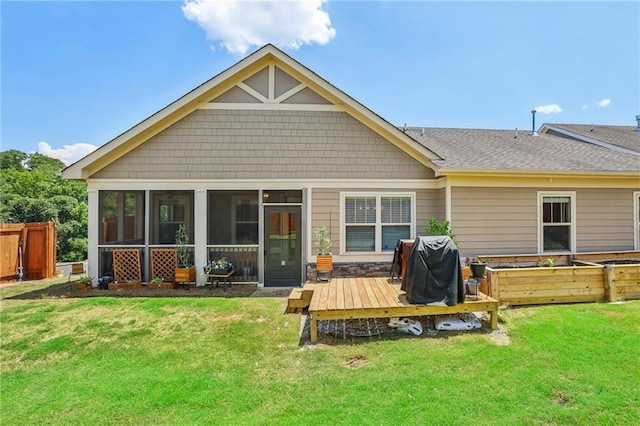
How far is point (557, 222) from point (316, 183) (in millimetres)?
6843

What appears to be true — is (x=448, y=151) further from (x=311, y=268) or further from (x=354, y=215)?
(x=311, y=268)

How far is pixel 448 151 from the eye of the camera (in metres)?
9.16

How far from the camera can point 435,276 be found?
4.89 meters

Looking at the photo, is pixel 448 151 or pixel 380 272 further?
pixel 448 151

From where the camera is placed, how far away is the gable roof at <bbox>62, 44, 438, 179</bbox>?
7828mm

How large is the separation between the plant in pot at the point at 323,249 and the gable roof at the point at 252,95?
3.14 m

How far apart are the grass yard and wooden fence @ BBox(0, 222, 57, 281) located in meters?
4.55

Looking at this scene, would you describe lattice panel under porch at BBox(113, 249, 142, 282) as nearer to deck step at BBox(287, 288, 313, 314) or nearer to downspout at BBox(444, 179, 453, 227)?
deck step at BBox(287, 288, 313, 314)

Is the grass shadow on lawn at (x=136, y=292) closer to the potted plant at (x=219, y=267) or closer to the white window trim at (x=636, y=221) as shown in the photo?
the potted plant at (x=219, y=267)

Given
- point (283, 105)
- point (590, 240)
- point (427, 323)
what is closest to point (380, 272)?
point (427, 323)

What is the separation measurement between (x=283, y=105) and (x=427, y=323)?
6.42 metres

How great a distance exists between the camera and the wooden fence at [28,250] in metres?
8.97

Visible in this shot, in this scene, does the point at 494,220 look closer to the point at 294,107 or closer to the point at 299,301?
the point at 299,301

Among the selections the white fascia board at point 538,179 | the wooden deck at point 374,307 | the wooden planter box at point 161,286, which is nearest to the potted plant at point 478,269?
the wooden deck at point 374,307
